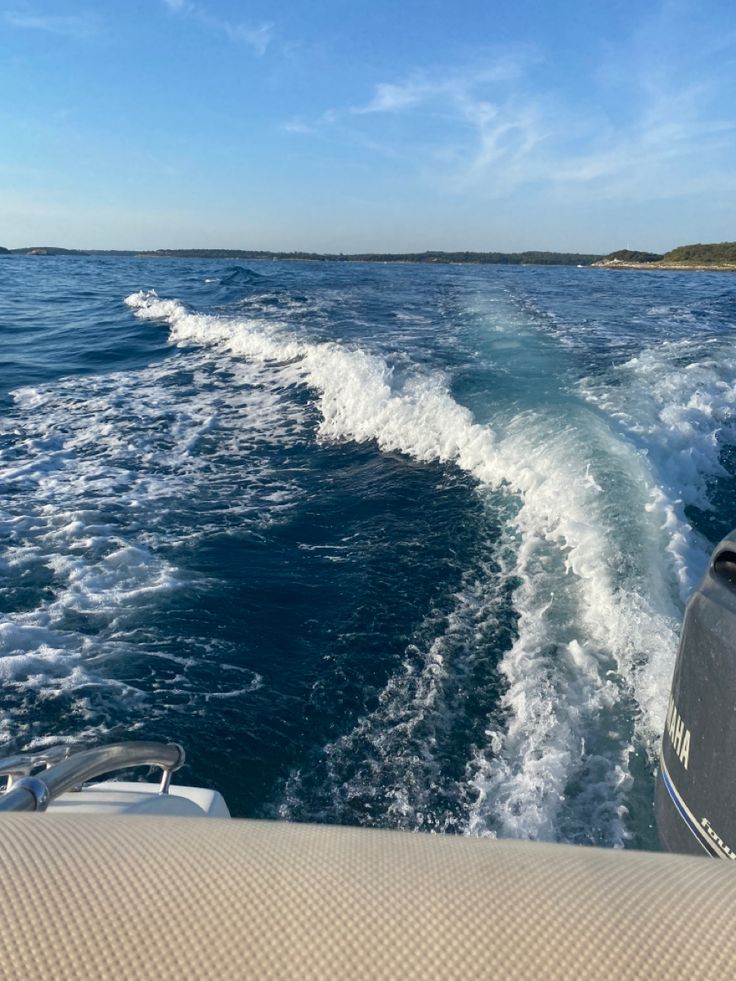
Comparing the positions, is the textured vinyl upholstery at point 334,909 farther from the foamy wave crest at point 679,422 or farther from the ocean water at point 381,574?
the foamy wave crest at point 679,422

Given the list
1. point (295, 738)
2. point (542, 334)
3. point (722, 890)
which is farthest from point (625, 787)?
point (542, 334)

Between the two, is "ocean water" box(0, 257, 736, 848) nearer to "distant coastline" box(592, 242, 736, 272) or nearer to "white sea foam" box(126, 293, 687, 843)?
"white sea foam" box(126, 293, 687, 843)

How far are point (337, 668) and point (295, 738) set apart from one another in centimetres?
58

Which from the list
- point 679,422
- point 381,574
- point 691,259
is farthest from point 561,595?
point 691,259

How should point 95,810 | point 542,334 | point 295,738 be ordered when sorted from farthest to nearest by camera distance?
1. point 542,334
2. point 295,738
3. point 95,810

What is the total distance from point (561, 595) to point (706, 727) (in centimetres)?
242

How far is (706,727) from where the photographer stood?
6.20 feet

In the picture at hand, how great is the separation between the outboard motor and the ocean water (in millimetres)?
749

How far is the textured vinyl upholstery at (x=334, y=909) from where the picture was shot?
752 millimetres

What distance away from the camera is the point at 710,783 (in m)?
1.85

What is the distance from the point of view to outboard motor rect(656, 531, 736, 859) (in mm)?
1799

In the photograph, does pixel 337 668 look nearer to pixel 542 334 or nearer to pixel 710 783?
pixel 710 783

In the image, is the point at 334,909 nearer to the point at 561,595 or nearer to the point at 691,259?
the point at 561,595

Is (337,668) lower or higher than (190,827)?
lower
